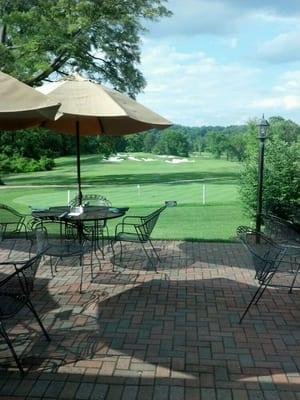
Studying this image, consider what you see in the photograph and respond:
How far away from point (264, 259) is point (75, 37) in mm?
14919

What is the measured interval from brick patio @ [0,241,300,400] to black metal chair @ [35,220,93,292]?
0.36 m

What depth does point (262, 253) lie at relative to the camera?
4.46 m

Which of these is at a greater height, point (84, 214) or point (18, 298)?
point (84, 214)

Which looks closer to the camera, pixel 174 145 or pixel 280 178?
pixel 280 178

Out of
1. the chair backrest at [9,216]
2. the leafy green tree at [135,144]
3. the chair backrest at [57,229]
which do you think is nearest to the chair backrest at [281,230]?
the chair backrest at [57,229]

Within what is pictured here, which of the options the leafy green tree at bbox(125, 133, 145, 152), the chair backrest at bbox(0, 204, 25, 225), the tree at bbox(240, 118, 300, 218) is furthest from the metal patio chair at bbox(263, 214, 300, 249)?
the leafy green tree at bbox(125, 133, 145, 152)

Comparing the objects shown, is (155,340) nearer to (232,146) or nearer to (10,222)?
(10,222)

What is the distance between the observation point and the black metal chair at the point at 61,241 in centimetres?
472

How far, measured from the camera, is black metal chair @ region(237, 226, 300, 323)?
13.0ft

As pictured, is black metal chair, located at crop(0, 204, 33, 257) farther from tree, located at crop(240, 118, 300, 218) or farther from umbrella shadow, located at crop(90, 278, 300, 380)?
tree, located at crop(240, 118, 300, 218)

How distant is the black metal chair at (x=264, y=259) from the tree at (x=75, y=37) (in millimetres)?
13013

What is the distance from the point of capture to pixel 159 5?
60.7 ft

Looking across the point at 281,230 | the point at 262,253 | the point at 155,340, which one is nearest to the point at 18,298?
the point at 155,340

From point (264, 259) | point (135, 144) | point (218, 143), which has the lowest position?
point (135, 144)
